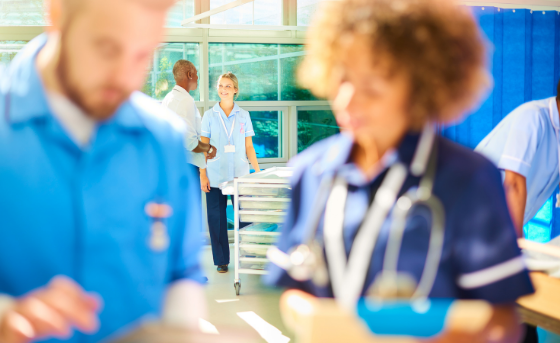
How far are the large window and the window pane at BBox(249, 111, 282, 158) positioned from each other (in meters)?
0.19

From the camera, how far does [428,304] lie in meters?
0.71

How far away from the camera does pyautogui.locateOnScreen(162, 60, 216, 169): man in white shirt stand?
3.99 metres

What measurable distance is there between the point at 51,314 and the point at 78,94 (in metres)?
0.29

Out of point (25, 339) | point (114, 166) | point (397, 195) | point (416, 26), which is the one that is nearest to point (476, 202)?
point (397, 195)

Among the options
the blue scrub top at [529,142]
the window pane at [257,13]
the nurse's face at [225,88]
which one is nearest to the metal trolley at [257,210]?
the nurse's face at [225,88]

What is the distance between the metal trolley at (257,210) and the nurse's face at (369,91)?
268 centimetres

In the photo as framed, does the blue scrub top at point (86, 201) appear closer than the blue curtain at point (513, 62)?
Yes

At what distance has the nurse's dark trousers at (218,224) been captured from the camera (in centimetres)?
432

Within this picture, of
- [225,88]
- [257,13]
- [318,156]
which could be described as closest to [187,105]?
[225,88]

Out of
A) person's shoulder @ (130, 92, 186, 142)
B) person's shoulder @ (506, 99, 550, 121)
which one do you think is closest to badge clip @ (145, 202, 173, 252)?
person's shoulder @ (130, 92, 186, 142)

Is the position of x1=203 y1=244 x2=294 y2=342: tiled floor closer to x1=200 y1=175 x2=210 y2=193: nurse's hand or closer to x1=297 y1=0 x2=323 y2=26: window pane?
x1=200 y1=175 x2=210 y2=193: nurse's hand

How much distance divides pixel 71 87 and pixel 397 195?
1.67 feet

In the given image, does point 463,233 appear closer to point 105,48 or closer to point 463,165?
point 463,165

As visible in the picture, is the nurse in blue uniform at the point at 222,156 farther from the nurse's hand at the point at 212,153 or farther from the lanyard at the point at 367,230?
the lanyard at the point at 367,230
